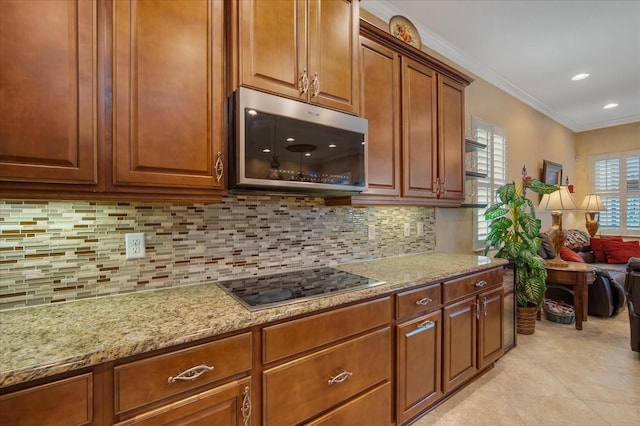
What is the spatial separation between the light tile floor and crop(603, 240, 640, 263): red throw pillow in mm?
1906

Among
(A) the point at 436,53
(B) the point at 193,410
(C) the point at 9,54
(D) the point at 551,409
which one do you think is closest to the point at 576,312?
(D) the point at 551,409

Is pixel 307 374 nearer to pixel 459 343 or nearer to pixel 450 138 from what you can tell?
pixel 459 343

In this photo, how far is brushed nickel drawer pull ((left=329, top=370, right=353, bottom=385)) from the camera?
1.35 metres

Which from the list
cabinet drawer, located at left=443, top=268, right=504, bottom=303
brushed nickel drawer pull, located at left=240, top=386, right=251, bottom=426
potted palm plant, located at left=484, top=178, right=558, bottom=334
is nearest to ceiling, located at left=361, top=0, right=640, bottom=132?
potted palm plant, located at left=484, top=178, right=558, bottom=334

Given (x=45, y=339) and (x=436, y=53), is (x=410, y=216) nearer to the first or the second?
(x=436, y=53)

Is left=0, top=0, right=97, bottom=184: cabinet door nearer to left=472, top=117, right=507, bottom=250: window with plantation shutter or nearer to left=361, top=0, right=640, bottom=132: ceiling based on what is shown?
left=361, top=0, right=640, bottom=132: ceiling

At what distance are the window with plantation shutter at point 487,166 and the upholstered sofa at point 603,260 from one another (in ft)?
3.07

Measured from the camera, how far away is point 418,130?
7.40 ft

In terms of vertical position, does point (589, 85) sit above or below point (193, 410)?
above

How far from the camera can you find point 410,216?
268 centimetres

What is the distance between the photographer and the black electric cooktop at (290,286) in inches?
51.5

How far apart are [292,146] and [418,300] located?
44.2 inches

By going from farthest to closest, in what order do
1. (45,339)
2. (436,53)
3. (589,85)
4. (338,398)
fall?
(589,85)
(436,53)
(338,398)
(45,339)

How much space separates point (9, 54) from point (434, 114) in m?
2.39
